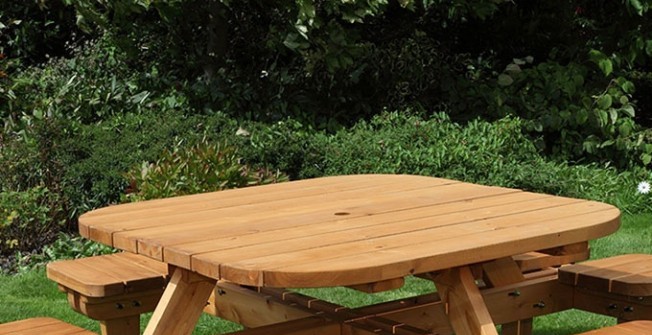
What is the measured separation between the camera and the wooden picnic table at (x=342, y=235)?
3.41m

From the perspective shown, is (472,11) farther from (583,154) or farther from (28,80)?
(28,80)

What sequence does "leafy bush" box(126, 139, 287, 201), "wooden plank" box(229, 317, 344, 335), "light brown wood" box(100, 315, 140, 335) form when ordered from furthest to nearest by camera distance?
"leafy bush" box(126, 139, 287, 201) → "light brown wood" box(100, 315, 140, 335) → "wooden plank" box(229, 317, 344, 335)

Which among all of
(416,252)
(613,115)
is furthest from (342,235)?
(613,115)

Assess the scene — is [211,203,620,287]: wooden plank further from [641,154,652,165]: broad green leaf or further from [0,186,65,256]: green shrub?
[641,154,652,165]: broad green leaf

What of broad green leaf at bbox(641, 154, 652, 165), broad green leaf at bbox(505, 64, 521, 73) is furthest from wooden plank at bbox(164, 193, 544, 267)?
broad green leaf at bbox(505, 64, 521, 73)

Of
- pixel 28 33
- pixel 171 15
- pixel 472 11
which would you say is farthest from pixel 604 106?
pixel 28 33

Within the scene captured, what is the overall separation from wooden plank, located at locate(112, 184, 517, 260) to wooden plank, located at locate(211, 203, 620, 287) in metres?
0.33

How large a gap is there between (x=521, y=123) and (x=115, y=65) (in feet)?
11.0

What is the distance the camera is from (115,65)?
10062 mm

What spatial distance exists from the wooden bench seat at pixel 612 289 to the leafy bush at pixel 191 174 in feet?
9.44

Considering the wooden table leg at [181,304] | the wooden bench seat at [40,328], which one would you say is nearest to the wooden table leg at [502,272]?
the wooden table leg at [181,304]

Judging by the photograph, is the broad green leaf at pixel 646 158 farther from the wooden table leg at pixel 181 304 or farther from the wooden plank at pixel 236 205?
the wooden table leg at pixel 181 304

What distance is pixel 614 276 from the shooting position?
15.7 feet

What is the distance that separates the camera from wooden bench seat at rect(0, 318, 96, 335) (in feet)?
13.7
